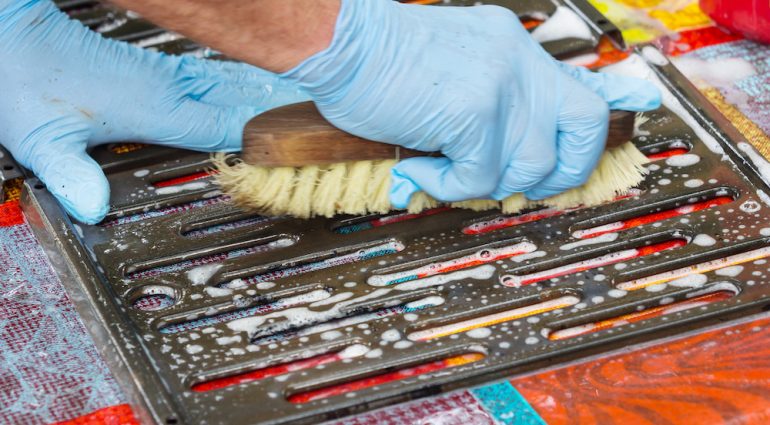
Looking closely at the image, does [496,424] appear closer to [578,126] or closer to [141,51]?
[578,126]

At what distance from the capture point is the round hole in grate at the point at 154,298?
193 centimetres

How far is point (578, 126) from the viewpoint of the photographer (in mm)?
1928

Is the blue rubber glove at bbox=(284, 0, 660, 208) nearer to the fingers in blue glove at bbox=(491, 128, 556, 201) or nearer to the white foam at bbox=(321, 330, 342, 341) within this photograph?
the fingers in blue glove at bbox=(491, 128, 556, 201)

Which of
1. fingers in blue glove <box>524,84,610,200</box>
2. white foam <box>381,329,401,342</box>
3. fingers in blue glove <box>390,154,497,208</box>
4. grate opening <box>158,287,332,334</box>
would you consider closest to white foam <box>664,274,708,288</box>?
fingers in blue glove <box>524,84,610,200</box>

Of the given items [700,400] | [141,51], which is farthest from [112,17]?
[700,400]

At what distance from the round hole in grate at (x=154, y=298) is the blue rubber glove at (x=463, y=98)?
17.4 inches

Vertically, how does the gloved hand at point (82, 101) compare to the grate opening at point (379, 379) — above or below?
above

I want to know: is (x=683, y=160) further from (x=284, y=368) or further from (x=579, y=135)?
(x=284, y=368)

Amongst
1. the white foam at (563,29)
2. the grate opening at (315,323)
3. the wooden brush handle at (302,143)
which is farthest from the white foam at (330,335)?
the white foam at (563,29)

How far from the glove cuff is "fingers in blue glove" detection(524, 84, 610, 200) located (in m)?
0.37

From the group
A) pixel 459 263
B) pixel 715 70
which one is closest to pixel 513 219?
pixel 459 263

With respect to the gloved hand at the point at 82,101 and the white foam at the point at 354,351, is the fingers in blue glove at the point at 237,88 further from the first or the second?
the white foam at the point at 354,351

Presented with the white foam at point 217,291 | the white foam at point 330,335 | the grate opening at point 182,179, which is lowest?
the white foam at point 330,335

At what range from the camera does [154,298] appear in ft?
6.39
